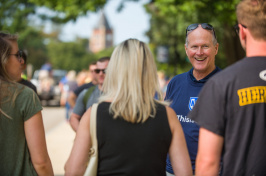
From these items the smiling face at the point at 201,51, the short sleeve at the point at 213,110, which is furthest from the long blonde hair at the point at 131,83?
the smiling face at the point at 201,51

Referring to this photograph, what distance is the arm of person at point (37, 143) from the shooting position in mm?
2832

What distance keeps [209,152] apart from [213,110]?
0.25 meters

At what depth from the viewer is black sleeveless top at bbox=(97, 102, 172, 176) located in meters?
2.52

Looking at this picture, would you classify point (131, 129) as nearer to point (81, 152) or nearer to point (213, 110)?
point (81, 152)

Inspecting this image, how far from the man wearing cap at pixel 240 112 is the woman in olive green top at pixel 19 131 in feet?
3.59

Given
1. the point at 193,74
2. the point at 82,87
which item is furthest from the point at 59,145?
the point at 193,74

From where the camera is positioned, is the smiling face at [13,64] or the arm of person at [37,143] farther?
the smiling face at [13,64]

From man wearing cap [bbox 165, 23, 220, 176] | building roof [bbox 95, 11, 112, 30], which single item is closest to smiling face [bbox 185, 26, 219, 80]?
man wearing cap [bbox 165, 23, 220, 176]

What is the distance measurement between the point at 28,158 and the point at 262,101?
1602mm

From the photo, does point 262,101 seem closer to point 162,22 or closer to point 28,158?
point 28,158

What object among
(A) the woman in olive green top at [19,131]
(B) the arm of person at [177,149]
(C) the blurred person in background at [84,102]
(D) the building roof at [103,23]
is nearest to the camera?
(B) the arm of person at [177,149]

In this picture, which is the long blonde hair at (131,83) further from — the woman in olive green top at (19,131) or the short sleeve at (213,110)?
the woman in olive green top at (19,131)

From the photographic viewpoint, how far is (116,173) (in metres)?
2.52

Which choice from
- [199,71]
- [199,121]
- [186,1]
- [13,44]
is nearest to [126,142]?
[199,121]
